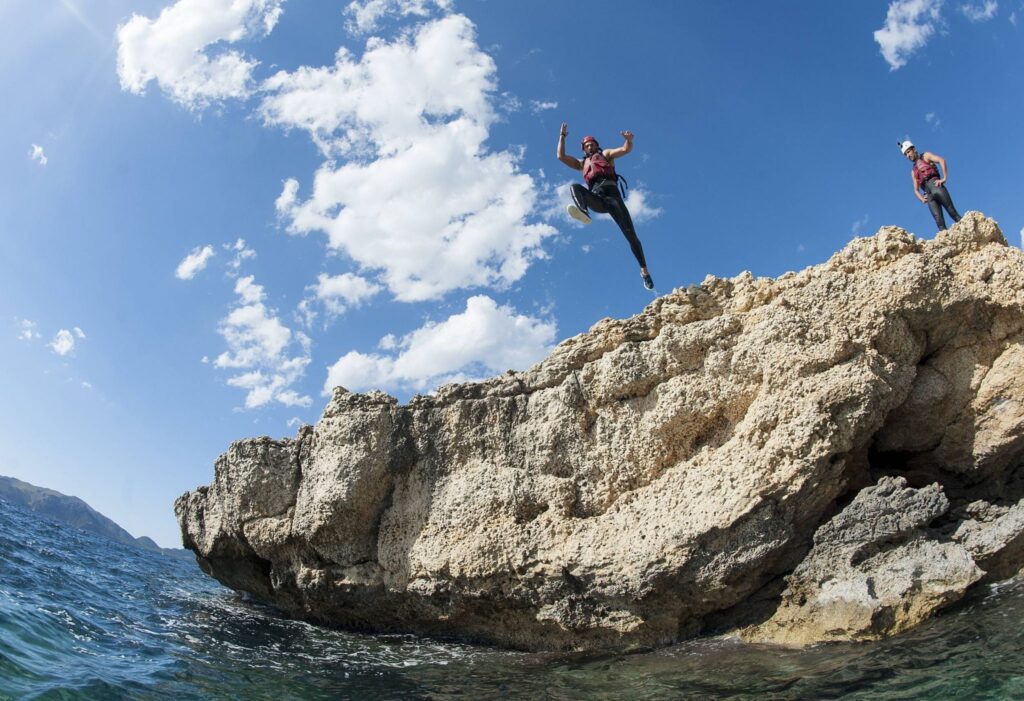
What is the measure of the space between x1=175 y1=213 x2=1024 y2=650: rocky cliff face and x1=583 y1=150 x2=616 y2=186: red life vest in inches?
105

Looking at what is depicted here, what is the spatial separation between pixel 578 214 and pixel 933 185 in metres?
6.01

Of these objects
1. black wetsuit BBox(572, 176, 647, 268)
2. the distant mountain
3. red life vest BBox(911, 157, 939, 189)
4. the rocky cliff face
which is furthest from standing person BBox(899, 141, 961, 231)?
the distant mountain

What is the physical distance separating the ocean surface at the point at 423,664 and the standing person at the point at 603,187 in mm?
5953

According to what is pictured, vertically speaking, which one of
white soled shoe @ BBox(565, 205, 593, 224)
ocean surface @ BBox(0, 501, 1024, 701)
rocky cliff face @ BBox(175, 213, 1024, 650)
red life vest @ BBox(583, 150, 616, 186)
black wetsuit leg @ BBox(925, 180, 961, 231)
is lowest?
ocean surface @ BBox(0, 501, 1024, 701)

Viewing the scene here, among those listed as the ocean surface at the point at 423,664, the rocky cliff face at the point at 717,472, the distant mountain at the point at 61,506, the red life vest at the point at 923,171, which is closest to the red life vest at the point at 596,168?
the rocky cliff face at the point at 717,472

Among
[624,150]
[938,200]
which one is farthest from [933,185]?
[624,150]

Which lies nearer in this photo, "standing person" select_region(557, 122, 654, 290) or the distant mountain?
"standing person" select_region(557, 122, 654, 290)

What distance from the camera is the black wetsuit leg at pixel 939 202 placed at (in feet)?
36.3

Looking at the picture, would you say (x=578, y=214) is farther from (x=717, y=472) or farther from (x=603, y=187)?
(x=717, y=472)

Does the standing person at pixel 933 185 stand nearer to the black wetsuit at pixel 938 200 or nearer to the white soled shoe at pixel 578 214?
the black wetsuit at pixel 938 200

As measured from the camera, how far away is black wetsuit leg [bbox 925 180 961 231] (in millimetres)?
11055

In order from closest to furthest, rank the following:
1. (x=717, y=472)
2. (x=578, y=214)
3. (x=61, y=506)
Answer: (x=717, y=472) → (x=578, y=214) → (x=61, y=506)

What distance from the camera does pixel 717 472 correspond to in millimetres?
8648

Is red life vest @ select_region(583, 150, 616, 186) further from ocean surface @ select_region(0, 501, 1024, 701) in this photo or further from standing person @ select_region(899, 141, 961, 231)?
ocean surface @ select_region(0, 501, 1024, 701)
